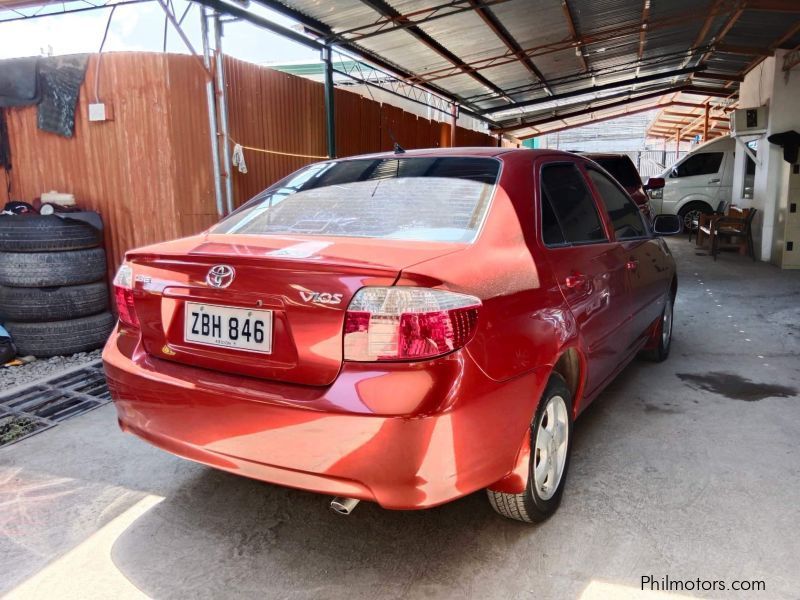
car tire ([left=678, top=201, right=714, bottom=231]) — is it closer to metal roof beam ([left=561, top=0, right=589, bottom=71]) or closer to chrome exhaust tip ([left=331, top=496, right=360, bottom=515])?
metal roof beam ([left=561, top=0, right=589, bottom=71])

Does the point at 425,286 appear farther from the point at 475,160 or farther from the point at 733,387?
the point at 733,387

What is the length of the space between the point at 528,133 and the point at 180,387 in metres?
24.4

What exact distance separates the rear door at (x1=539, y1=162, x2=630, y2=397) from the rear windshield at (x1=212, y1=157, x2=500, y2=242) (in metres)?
0.35

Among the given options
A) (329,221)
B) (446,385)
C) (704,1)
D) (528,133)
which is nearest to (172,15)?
(329,221)

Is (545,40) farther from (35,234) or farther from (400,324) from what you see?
(400,324)

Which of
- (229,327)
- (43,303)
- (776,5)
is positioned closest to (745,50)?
(776,5)

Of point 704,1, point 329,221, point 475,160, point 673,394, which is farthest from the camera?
point 704,1

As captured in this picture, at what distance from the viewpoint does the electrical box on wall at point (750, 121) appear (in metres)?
9.98

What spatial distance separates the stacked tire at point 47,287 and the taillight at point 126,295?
3.13 meters

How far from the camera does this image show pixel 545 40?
10.2 metres

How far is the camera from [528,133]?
968 inches

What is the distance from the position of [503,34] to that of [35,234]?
24.0 feet

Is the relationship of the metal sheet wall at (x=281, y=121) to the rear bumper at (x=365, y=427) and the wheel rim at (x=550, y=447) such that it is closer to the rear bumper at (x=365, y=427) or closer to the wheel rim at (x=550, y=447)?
the wheel rim at (x=550, y=447)

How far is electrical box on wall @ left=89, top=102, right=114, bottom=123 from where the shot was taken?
5625mm
